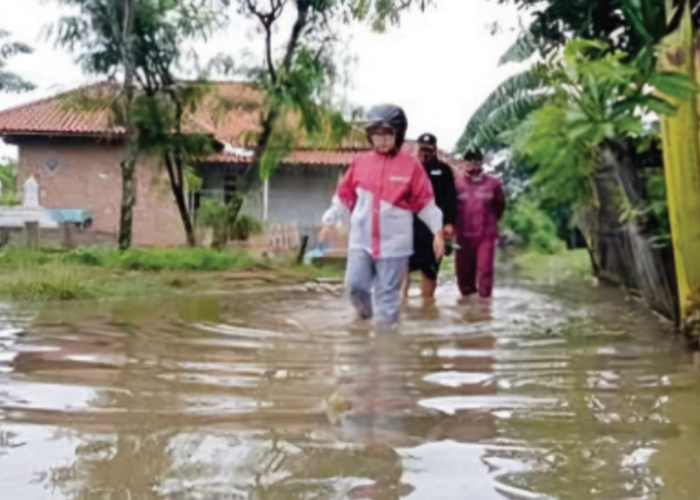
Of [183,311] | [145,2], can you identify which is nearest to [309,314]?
[183,311]

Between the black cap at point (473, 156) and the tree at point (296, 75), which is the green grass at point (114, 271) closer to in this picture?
the tree at point (296, 75)

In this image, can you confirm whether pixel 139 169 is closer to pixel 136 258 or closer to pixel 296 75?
pixel 136 258

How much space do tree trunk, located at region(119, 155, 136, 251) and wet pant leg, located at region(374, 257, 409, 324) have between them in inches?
133

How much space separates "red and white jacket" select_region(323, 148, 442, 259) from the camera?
6.18 metres

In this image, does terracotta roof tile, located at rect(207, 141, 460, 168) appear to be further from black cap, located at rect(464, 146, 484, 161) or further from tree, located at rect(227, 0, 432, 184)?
black cap, located at rect(464, 146, 484, 161)

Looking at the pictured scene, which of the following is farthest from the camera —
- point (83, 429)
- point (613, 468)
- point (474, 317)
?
point (474, 317)

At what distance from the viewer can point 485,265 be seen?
8.89 metres

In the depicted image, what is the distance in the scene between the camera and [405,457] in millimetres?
3000

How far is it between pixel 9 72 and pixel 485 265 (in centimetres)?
441

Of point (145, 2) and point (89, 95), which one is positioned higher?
point (145, 2)

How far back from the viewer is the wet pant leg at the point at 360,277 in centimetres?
634

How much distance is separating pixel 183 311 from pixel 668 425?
4857 mm

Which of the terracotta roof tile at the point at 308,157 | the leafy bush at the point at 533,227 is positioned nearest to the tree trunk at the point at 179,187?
the terracotta roof tile at the point at 308,157

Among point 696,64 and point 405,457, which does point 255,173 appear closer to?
point 696,64
